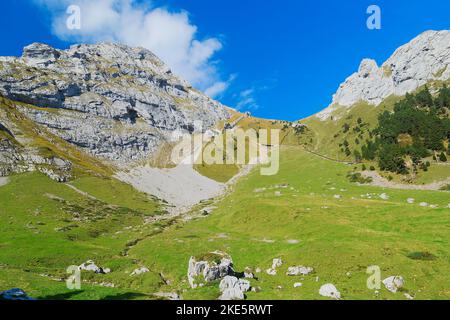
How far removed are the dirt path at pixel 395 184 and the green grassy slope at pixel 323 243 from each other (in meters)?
25.5

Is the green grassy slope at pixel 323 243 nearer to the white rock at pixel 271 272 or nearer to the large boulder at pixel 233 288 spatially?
the white rock at pixel 271 272

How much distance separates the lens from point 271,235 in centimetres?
8181

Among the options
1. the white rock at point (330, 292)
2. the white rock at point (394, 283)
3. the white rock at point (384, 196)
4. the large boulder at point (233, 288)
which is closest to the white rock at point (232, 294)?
the large boulder at point (233, 288)

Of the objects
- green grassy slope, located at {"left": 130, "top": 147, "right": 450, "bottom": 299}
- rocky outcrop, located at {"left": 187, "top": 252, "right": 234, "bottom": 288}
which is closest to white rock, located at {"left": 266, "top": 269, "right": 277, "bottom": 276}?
green grassy slope, located at {"left": 130, "top": 147, "right": 450, "bottom": 299}

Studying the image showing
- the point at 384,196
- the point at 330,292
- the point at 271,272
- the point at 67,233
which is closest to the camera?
the point at 330,292

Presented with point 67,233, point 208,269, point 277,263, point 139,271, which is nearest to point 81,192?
point 67,233

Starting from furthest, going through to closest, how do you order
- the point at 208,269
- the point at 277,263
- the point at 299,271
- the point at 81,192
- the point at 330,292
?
the point at 81,192 → the point at 277,263 → the point at 299,271 → the point at 208,269 → the point at 330,292

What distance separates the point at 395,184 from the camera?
147 metres

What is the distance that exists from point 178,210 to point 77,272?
103 meters

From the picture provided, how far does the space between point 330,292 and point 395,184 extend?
122 meters

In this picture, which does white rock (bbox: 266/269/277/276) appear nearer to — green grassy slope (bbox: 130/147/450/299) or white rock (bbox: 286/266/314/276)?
green grassy slope (bbox: 130/147/450/299)

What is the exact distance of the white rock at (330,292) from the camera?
39812mm

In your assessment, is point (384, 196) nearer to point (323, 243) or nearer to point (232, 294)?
point (323, 243)
